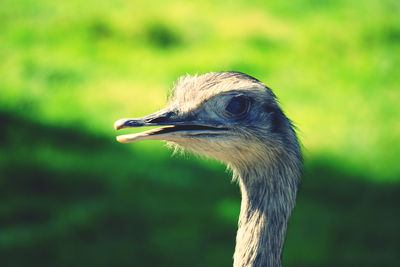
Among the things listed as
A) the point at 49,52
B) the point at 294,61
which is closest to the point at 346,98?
the point at 294,61

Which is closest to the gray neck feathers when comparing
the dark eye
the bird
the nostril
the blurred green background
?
the bird

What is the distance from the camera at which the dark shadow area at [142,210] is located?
4.27 m

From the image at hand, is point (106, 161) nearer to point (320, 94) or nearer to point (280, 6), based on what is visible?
point (320, 94)

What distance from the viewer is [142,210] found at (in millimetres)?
4652

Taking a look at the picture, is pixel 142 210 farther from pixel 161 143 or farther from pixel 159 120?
pixel 159 120

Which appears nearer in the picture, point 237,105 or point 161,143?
point 237,105

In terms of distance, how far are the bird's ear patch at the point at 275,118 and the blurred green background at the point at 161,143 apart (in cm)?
205

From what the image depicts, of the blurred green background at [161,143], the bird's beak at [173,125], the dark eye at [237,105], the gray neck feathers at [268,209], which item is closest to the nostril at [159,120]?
the bird's beak at [173,125]

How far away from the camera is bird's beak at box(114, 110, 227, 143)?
226 cm

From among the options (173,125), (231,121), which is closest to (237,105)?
(231,121)

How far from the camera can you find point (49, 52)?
661cm

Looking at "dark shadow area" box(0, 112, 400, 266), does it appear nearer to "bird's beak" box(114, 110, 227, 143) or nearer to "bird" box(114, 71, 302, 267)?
"bird" box(114, 71, 302, 267)

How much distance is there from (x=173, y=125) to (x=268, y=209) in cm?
47

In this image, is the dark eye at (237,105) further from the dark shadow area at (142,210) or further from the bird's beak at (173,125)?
the dark shadow area at (142,210)
